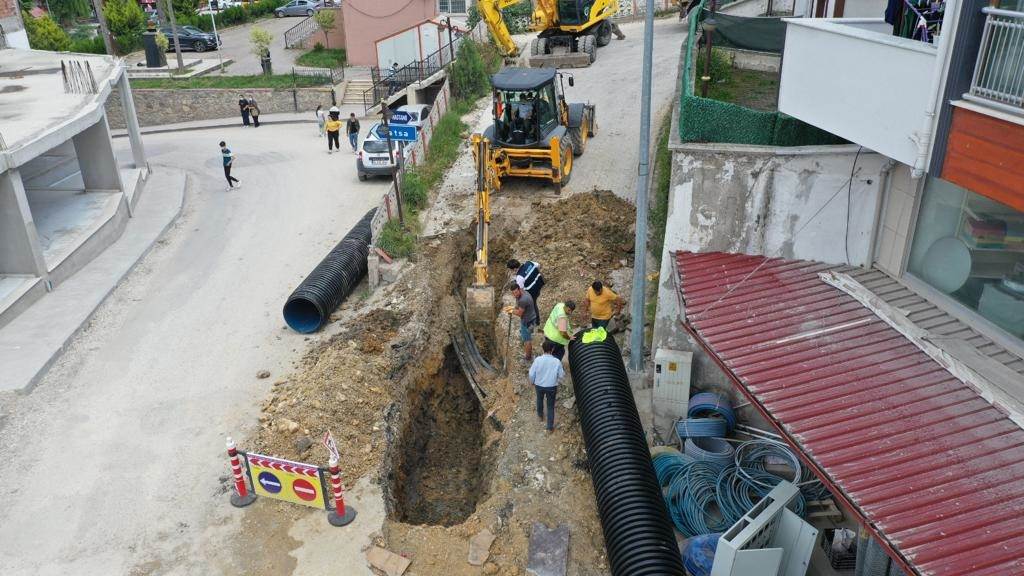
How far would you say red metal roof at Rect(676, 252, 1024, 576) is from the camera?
6133 mm

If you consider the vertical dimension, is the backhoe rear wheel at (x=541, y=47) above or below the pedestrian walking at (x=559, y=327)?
above

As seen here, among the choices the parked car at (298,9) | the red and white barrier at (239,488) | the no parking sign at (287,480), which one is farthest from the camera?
the parked car at (298,9)

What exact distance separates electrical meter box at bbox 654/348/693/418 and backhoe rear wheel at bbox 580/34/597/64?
2188 cm

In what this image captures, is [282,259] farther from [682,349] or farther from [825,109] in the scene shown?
[825,109]

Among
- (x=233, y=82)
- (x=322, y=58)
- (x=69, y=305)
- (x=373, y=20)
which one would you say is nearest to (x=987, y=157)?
(x=69, y=305)

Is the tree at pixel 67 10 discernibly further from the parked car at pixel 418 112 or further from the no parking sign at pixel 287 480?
the no parking sign at pixel 287 480

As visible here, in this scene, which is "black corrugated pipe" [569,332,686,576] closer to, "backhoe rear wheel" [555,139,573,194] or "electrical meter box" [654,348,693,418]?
"electrical meter box" [654,348,693,418]

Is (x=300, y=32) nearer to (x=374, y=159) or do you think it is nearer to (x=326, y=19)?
(x=326, y=19)

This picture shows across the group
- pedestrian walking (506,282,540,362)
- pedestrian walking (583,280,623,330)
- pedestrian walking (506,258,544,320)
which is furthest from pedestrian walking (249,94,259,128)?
pedestrian walking (583,280,623,330)

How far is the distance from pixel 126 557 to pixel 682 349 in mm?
7890

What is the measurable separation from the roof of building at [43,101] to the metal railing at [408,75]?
32.3ft

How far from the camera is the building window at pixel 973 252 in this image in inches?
307

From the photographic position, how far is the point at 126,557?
29.6ft

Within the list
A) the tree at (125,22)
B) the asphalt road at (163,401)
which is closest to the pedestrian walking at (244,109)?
the asphalt road at (163,401)
